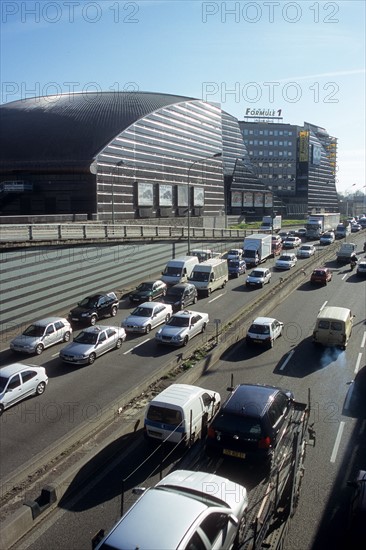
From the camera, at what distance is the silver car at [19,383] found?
16.0 meters

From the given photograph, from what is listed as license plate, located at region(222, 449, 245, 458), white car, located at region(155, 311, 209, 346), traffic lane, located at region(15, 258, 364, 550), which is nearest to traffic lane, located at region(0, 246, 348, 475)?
white car, located at region(155, 311, 209, 346)

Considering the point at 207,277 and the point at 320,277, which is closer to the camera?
the point at 207,277

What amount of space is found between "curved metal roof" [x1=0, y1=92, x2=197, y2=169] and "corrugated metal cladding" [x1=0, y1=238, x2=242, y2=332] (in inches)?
863

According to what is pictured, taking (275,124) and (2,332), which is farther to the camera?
(275,124)

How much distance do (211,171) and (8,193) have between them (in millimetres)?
37796

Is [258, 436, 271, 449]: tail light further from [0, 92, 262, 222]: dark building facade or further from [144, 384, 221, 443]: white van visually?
[0, 92, 262, 222]: dark building facade

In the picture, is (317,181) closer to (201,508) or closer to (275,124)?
(275,124)

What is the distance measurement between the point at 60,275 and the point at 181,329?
1001cm

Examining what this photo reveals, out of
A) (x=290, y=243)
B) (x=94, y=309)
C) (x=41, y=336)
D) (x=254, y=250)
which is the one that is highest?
(x=290, y=243)

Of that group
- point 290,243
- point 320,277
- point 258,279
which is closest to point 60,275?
point 258,279

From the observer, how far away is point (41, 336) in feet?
71.7

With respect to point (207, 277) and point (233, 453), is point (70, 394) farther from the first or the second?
point (207, 277)

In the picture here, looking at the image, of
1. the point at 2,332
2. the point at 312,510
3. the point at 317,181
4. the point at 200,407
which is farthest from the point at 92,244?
the point at 317,181

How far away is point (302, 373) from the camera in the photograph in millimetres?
18328
